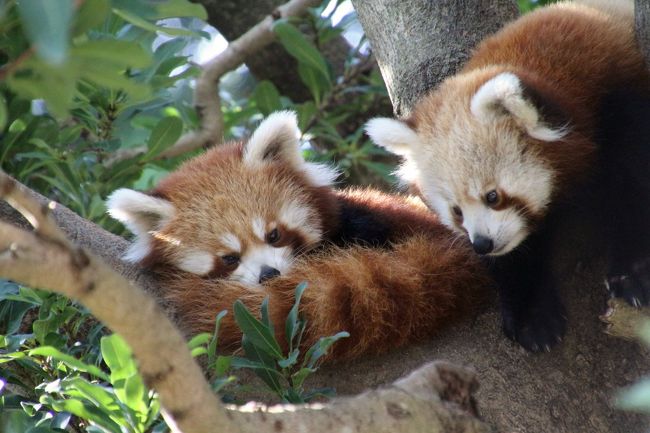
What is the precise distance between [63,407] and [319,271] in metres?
1.04

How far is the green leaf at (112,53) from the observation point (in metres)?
1.23

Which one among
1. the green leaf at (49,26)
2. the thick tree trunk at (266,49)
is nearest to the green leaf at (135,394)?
the green leaf at (49,26)

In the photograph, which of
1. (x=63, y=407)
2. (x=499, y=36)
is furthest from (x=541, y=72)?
(x=63, y=407)

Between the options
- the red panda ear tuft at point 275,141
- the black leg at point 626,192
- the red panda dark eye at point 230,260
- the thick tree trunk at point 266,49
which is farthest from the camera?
the thick tree trunk at point 266,49

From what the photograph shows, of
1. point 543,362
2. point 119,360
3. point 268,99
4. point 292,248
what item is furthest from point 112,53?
point 268,99

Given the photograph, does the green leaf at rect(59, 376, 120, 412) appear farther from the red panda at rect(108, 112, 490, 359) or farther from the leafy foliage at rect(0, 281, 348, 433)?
the red panda at rect(108, 112, 490, 359)

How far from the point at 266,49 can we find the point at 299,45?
3.40 feet

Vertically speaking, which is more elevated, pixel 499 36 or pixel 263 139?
pixel 499 36

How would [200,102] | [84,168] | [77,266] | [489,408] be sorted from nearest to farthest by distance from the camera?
[77,266] < [489,408] < [84,168] < [200,102]

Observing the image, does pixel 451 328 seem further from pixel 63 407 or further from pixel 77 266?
pixel 77 266

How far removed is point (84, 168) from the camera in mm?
3703

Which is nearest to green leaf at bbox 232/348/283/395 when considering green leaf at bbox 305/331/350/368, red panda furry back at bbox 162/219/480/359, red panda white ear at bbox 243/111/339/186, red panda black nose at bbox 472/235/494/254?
green leaf at bbox 305/331/350/368

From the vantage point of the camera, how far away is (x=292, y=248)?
3.51m

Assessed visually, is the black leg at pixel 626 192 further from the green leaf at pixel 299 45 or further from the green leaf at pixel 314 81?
the green leaf at pixel 314 81
